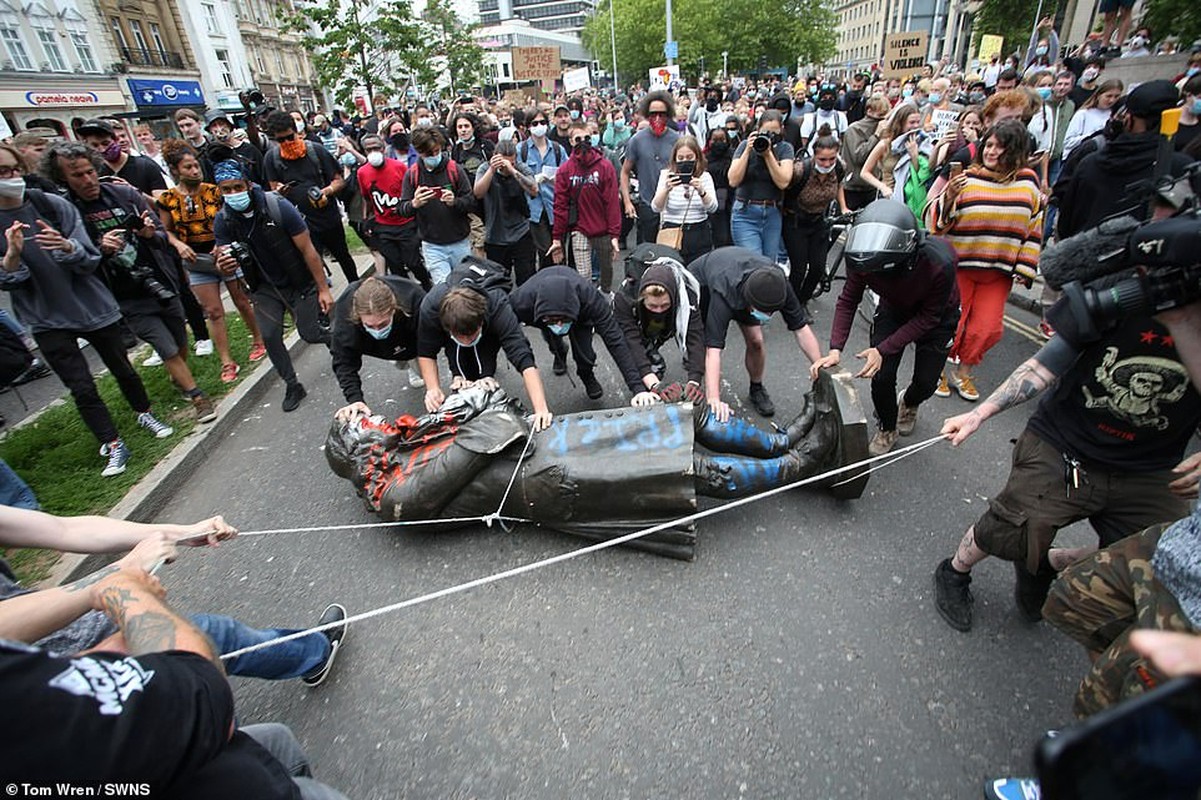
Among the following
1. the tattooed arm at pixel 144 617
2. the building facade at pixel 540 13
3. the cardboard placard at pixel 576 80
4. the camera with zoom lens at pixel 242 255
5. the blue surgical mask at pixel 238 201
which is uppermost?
the building facade at pixel 540 13

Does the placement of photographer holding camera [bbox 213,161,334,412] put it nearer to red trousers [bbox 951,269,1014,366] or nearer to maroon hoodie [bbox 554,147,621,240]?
maroon hoodie [bbox 554,147,621,240]

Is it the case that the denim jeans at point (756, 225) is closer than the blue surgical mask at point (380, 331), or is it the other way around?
the blue surgical mask at point (380, 331)

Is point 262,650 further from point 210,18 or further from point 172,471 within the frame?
point 210,18

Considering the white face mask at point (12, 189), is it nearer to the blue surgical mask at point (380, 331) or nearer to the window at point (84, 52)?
the blue surgical mask at point (380, 331)

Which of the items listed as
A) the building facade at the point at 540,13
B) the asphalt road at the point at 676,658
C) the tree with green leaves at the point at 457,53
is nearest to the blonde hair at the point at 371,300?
the asphalt road at the point at 676,658

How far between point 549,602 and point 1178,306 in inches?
96.3

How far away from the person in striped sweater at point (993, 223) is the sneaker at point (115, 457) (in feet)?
18.8

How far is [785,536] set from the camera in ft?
9.66

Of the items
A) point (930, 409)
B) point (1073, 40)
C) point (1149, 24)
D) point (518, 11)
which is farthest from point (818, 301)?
point (518, 11)

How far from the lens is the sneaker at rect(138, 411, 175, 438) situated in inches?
165

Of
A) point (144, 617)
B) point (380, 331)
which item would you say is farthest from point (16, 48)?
point (144, 617)

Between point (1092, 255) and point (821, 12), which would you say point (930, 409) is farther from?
point (821, 12)

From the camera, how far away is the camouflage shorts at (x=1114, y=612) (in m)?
1.43

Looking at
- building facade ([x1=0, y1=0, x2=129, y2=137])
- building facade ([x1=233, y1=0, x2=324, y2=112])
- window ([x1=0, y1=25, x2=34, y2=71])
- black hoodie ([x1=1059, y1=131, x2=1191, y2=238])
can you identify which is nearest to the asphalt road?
black hoodie ([x1=1059, y1=131, x2=1191, y2=238])
